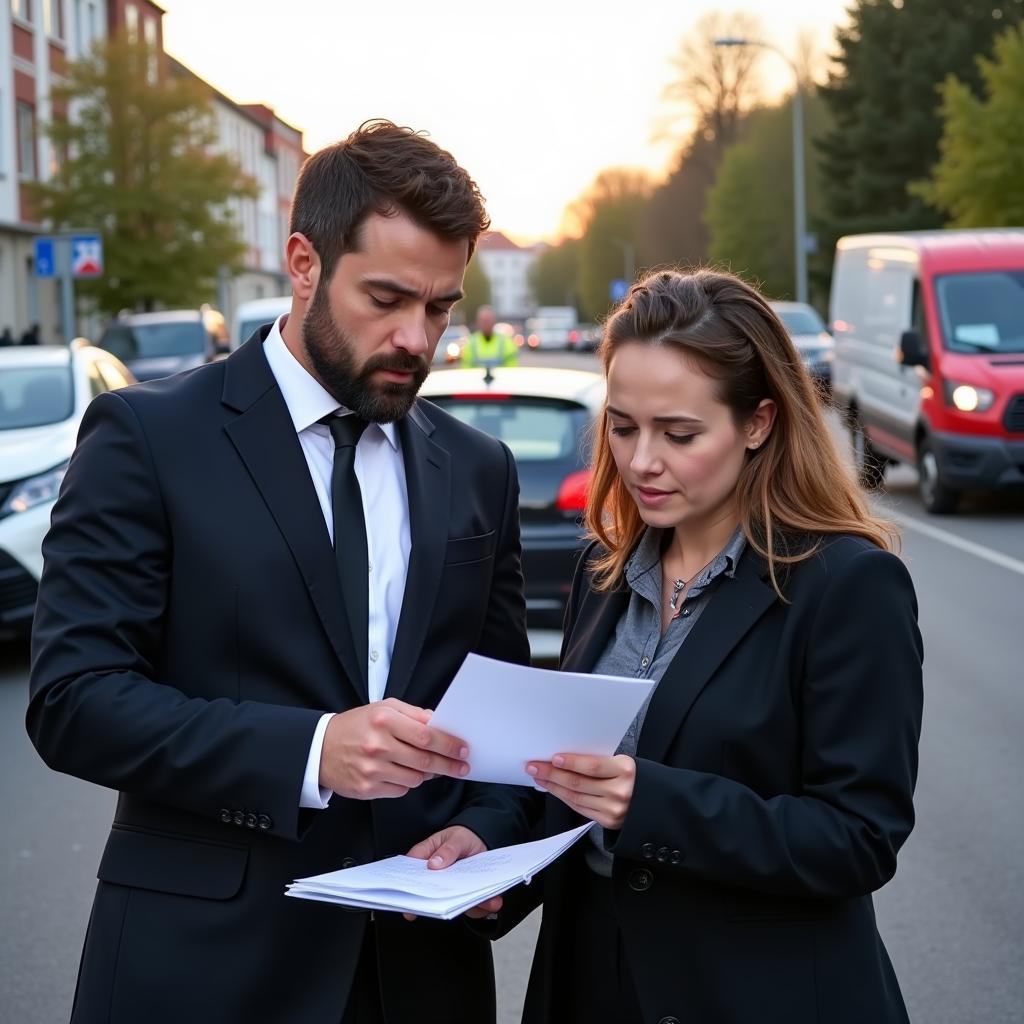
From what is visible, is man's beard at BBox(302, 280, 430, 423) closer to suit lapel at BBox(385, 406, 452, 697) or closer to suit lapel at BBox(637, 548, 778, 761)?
suit lapel at BBox(385, 406, 452, 697)

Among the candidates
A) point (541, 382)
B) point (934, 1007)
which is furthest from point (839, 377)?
point (934, 1007)

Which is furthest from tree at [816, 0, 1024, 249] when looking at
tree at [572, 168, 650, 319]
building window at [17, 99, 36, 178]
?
tree at [572, 168, 650, 319]

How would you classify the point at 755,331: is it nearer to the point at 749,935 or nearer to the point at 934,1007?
the point at 749,935

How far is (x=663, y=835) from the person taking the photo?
2.41 meters

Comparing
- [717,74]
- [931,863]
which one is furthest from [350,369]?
[717,74]

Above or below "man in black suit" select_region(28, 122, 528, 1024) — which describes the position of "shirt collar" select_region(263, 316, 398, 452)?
above

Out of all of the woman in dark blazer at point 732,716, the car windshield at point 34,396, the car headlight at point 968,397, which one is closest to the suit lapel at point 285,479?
the woman in dark blazer at point 732,716

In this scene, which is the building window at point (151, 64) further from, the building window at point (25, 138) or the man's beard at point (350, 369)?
the man's beard at point (350, 369)

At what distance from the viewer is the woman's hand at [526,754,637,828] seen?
233cm

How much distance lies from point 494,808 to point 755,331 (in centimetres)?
94

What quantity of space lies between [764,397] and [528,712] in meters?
0.81

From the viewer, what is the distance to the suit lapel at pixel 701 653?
2.55 metres

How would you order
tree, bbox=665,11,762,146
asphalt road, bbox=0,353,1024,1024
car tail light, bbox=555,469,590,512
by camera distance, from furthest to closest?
1. tree, bbox=665,11,762,146
2. car tail light, bbox=555,469,590,512
3. asphalt road, bbox=0,353,1024,1024

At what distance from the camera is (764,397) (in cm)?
274
